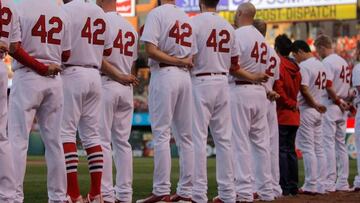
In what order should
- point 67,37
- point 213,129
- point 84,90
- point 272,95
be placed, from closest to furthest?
point 67,37
point 84,90
point 213,129
point 272,95

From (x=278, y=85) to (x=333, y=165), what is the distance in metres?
2.08

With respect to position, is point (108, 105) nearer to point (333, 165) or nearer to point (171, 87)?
point (171, 87)

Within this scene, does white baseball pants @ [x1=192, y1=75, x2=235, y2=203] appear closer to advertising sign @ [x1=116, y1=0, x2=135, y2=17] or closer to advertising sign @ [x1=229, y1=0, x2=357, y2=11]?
advertising sign @ [x1=229, y1=0, x2=357, y2=11]

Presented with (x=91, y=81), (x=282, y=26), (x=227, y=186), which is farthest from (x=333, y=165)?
(x=282, y=26)

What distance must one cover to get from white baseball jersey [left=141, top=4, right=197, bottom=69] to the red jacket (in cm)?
299

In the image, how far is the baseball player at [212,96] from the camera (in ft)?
33.1

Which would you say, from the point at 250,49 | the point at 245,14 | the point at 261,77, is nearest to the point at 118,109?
the point at 261,77

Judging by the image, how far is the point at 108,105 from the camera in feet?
31.1

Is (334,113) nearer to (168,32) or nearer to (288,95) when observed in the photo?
(288,95)

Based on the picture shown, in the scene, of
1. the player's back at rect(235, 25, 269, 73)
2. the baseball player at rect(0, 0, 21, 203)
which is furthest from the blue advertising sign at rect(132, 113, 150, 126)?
the baseball player at rect(0, 0, 21, 203)

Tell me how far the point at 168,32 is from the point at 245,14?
1.67 meters

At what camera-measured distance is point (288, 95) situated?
41.9 ft

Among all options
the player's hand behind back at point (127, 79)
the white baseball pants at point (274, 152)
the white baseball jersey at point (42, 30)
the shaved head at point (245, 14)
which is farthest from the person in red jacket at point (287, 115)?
the white baseball jersey at point (42, 30)

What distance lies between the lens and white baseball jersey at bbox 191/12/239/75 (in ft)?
33.3
